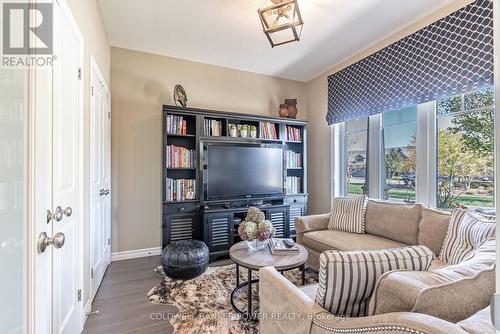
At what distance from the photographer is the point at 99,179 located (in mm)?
2389

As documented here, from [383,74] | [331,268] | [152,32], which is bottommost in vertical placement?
[331,268]

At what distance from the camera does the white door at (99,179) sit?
6.95ft

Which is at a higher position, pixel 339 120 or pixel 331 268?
pixel 339 120

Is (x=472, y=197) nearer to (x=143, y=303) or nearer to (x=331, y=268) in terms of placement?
(x=331, y=268)

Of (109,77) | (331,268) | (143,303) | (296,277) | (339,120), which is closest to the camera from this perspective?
(331,268)

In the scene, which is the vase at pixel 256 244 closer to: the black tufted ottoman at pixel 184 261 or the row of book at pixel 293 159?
the black tufted ottoman at pixel 184 261

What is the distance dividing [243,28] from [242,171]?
179cm

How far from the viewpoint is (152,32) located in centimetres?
281

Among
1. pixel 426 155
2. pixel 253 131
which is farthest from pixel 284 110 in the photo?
pixel 426 155

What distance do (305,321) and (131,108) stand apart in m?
3.21

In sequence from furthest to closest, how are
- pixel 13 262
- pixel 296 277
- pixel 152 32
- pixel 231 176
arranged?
pixel 231 176
pixel 152 32
pixel 296 277
pixel 13 262

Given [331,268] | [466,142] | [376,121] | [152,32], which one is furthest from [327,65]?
[331,268]

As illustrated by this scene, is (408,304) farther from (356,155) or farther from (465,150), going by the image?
(356,155)

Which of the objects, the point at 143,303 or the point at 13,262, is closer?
the point at 13,262
